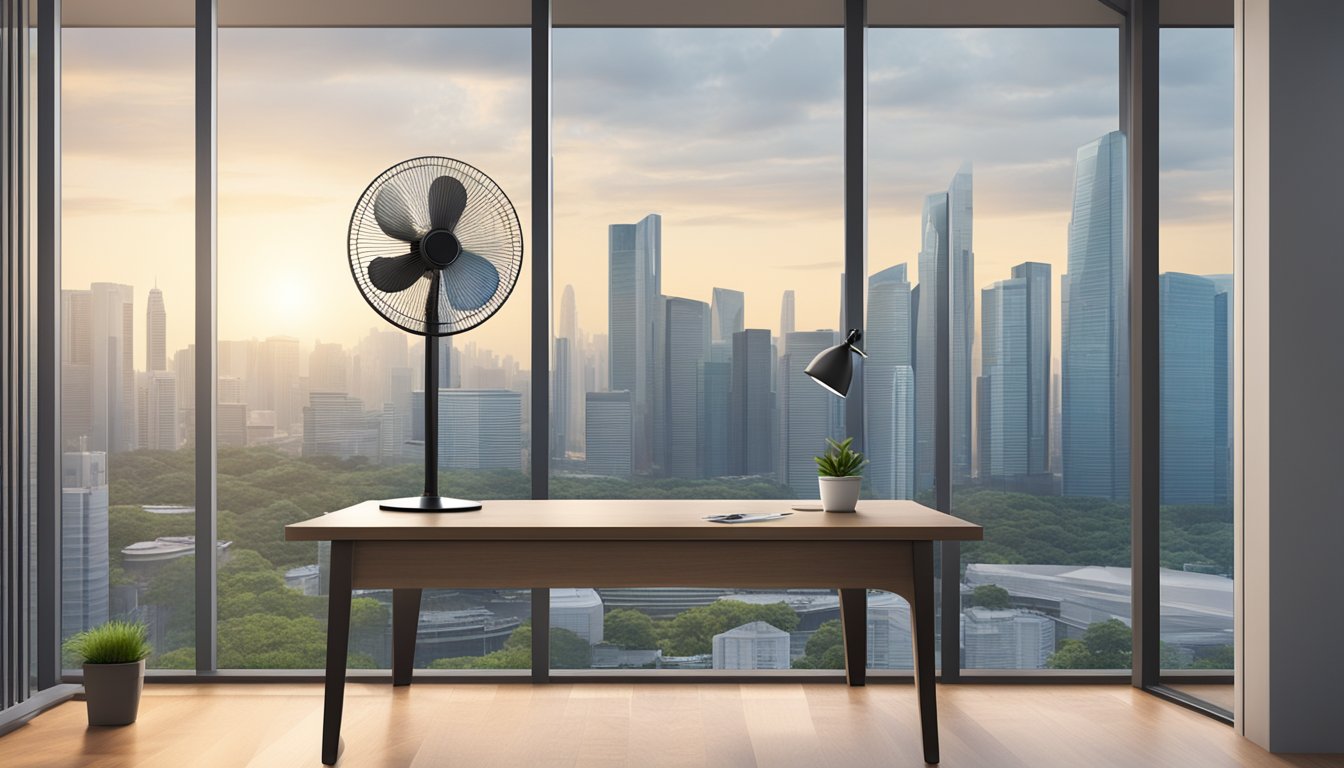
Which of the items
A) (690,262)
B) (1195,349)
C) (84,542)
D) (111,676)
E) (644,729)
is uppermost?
(690,262)

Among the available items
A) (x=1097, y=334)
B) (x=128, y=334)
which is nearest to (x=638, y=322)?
(x=1097, y=334)

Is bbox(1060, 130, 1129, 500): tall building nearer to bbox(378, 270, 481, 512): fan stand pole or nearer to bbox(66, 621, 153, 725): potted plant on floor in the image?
bbox(378, 270, 481, 512): fan stand pole

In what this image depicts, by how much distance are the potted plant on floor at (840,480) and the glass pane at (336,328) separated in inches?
44.4

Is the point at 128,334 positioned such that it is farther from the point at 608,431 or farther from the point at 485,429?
the point at 608,431

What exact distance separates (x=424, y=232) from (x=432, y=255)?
0.30 feet

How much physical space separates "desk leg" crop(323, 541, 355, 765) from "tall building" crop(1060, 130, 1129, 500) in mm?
2394

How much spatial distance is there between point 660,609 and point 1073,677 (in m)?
1.42

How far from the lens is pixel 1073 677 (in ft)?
11.3

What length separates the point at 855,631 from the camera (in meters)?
3.27

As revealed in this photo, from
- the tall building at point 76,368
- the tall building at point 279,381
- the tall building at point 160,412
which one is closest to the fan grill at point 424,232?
the tall building at point 279,381

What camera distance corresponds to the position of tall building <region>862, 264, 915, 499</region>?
3533 millimetres

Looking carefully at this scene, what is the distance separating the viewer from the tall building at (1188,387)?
324 cm

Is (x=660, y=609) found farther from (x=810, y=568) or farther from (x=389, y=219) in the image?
(x=389, y=219)

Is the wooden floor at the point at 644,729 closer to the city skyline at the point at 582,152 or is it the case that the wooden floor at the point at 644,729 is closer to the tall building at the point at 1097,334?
the tall building at the point at 1097,334
